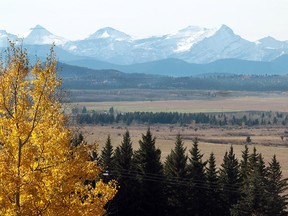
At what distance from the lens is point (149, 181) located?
5022 centimetres

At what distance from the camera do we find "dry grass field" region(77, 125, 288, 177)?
123 meters

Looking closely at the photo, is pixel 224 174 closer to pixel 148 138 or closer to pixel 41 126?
pixel 148 138

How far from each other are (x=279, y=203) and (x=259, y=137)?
397 ft

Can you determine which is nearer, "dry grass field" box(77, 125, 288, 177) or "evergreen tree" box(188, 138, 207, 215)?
"evergreen tree" box(188, 138, 207, 215)

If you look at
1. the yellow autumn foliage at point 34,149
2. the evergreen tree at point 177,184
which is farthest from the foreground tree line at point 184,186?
the yellow autumn foliage at point 34,149

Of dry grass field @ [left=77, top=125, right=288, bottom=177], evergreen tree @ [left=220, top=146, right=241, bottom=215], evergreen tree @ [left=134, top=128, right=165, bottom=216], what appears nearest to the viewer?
evergreen tree @ [left=134, top=128, right=165, bottom=216]

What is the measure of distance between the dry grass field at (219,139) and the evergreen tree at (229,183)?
41289 mm

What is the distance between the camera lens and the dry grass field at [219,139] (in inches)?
4847

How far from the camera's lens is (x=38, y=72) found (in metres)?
18.6

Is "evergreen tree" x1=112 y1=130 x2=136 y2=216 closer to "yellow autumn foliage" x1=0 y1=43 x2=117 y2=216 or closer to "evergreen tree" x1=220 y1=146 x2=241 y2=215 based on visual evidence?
"evergreen tree" x1=220 y1=146 x2=241 y2=215

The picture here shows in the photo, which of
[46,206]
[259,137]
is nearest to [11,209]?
[46,206]

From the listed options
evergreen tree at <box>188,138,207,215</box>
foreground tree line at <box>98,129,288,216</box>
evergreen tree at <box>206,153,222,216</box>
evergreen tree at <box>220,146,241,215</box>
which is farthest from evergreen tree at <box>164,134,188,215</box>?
evergreen tree at <box>220,146,241,215</box>

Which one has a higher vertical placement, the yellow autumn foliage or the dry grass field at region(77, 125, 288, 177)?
the yellow autumn foliage

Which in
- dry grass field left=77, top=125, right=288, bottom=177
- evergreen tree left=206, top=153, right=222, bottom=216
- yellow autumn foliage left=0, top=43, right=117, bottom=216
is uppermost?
yellow autumn foliage left=0, top=43, right=117, bottom=216
